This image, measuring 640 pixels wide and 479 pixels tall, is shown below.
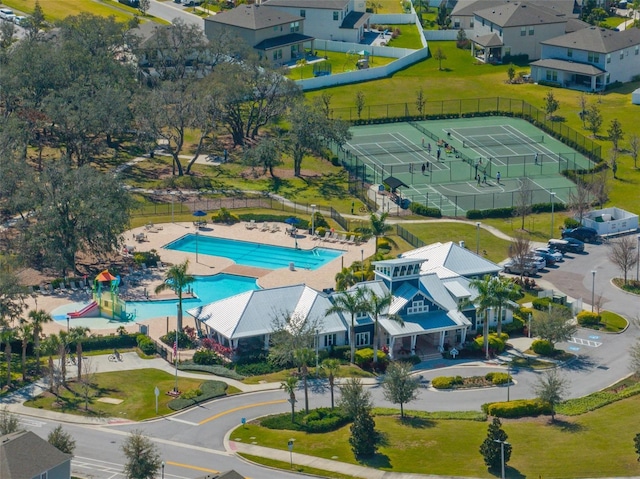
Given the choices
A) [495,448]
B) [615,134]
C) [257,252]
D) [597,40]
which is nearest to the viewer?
[495,448]

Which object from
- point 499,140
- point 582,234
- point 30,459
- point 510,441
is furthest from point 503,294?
point 499,140

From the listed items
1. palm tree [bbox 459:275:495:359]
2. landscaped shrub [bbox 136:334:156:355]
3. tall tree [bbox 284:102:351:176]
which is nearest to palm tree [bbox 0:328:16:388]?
landscaped shrub [bbox 136:334:156:355]

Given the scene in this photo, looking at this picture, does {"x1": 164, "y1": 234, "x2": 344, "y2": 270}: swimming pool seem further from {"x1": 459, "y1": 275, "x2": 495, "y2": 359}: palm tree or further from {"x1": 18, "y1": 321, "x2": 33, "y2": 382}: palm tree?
{"x1": 18, "y1": 321, "x2": 33, "y2": 382}: palm tree

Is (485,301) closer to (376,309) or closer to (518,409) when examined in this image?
(376,309)

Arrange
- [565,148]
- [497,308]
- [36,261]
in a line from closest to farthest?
[497,308], [36,261], [565,148]

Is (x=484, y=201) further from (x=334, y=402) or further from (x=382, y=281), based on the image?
(x=334, y=402)

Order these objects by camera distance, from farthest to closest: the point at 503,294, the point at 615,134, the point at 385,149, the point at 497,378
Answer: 1. the point at 385,149
2. the point at 615,134
3. the point at 503,294
4. the point at 497,378

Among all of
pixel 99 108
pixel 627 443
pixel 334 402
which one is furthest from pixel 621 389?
pixel 99 108
